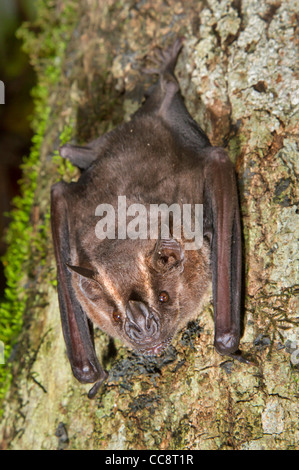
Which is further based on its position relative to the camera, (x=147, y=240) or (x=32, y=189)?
(x=32, y=189)

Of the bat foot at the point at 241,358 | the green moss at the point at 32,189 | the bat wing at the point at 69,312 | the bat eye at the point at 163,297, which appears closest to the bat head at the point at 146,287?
the bat eye at the point at 163,297

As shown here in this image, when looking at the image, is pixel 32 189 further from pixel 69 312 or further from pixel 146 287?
pixel 146 287

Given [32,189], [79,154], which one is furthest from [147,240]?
[32,189]

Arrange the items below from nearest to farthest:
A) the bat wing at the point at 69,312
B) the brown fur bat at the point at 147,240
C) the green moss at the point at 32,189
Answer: the brown fur bat at the point at 147,240
the bat wing at the point at 69,312
the green moss at the point at 32,189

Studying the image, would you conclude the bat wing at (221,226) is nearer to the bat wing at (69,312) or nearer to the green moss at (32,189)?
the bat wing at (69,312)

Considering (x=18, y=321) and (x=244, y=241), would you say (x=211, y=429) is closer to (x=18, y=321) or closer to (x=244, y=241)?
(x=244, y=241)

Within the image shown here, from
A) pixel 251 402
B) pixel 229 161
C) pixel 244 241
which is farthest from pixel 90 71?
pixel 251 402
